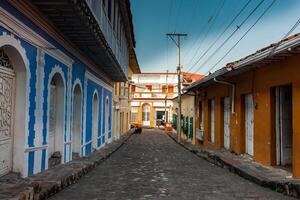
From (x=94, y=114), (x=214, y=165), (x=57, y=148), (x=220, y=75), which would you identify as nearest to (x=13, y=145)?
(x=57, y=148)

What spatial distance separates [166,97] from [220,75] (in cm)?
4210

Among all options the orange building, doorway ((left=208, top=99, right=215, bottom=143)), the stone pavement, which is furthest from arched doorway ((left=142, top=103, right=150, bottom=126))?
the stone pavement

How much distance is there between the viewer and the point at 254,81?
39.1ft

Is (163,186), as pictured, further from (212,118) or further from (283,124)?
(212,118)

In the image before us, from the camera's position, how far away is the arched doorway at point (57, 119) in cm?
1048

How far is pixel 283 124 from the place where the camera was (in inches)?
416

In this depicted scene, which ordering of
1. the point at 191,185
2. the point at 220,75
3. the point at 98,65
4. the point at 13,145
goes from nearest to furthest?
the point at 13,145
the point at 191,185
the point at 220,75
the point at 98,65

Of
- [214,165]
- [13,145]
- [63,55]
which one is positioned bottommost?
[214,165]

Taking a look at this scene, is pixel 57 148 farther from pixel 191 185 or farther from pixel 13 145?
pixel 191 185

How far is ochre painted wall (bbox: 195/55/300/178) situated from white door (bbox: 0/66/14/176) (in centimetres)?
594

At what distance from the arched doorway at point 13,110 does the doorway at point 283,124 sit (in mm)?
6555

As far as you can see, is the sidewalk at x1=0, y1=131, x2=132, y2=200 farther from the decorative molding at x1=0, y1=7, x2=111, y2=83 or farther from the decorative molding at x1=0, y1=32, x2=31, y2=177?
the decorative molding at x1=0, y1=7, x2=111, y2=83

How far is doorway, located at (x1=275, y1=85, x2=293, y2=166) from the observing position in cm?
1055

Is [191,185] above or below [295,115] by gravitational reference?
below
